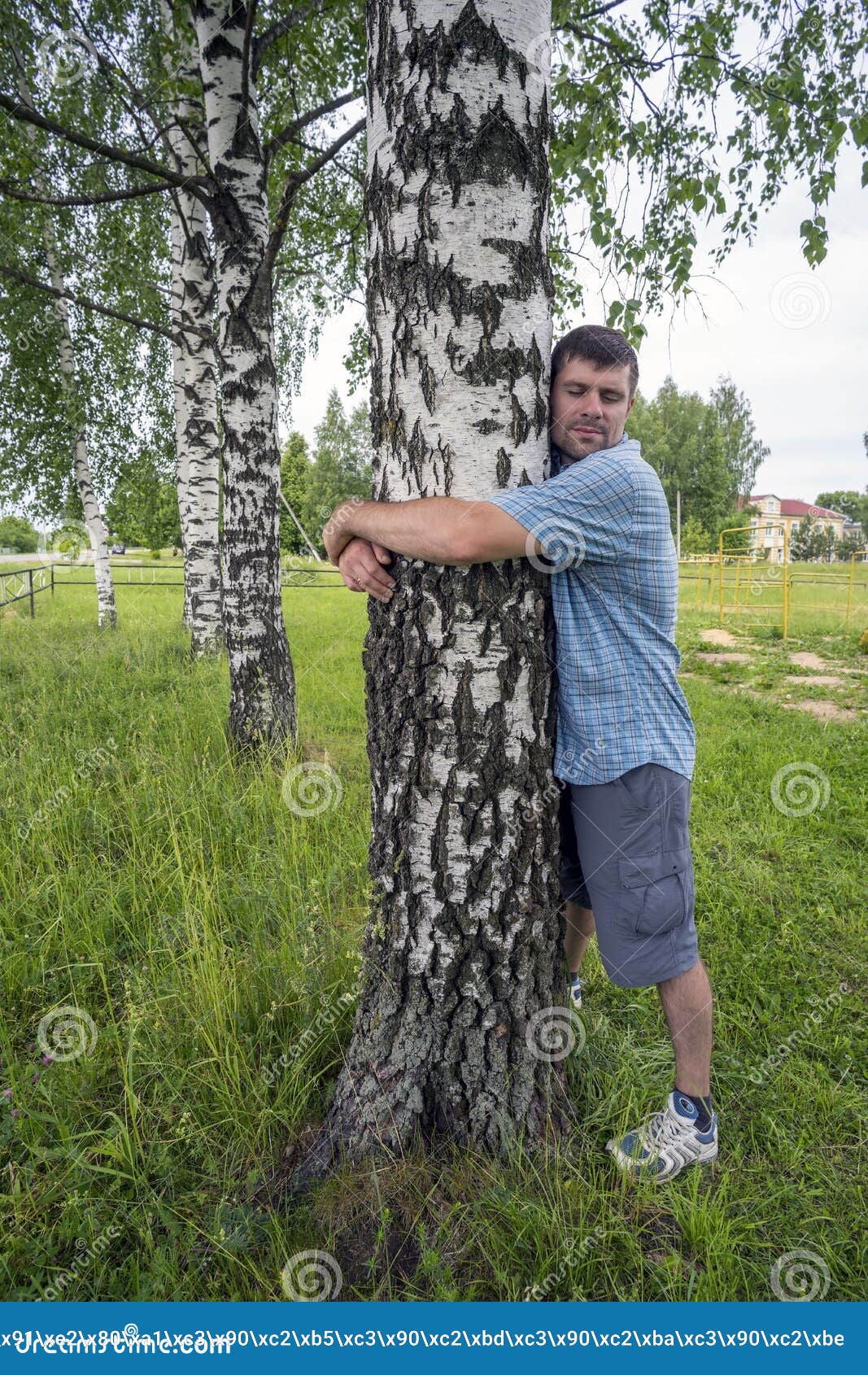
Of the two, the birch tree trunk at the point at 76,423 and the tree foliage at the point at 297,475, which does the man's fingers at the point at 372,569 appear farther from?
the tree foliage at the point at 297,475

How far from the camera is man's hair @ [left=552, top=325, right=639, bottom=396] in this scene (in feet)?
5.65

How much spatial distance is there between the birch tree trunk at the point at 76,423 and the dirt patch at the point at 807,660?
9.46 meters

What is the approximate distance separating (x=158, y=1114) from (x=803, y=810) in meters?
3.81

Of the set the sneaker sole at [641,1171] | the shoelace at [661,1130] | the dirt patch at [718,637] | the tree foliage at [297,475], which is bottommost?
the sneaker sole at [641,1171]

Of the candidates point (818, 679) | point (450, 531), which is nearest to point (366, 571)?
point (450, 531)

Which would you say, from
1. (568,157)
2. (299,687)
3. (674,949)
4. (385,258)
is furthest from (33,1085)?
(299,687)

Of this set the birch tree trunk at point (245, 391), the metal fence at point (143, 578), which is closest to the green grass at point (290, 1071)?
the birch tree trunk at point (245, 391)

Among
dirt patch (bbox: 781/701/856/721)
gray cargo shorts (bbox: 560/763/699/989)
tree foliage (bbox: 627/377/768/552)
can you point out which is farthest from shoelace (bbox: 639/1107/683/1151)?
tree foliage (bbox: 627/377/768/552)

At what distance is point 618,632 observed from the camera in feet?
5.81

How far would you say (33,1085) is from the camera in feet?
5.94

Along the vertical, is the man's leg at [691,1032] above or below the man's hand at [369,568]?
below

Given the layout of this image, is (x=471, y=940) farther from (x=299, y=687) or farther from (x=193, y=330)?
(x=193, y=330)

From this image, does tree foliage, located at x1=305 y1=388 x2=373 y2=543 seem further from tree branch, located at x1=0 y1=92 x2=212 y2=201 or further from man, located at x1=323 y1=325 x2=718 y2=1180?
man, located at x1=323 y1=325 x2=718 y2=1180

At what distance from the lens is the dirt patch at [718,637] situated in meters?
12.1
